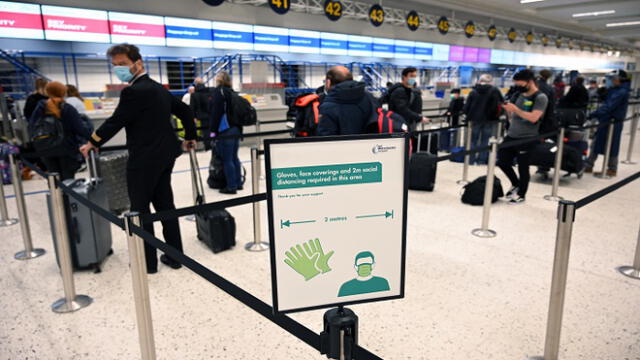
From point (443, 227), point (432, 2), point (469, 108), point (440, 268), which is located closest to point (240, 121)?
point (443, 227)

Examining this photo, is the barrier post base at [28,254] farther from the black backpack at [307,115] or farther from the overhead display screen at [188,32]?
the overhead display screen at [188,32]

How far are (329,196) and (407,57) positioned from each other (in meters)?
18.9

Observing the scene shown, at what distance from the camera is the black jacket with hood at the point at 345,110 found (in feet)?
9.29

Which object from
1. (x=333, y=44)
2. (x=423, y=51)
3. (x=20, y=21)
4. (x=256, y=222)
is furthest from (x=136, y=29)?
(x=423, y=51)

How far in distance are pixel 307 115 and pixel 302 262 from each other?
2.42 metres

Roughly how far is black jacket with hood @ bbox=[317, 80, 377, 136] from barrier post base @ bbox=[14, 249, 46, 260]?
8.79ft

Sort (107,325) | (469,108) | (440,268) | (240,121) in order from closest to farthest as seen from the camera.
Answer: (107,325) → (440,268) → (240,121) → (469,108)

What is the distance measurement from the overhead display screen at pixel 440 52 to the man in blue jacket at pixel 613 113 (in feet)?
47.1

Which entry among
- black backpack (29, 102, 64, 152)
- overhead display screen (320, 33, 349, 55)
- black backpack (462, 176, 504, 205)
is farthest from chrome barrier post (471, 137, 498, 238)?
overhead display screen (320, 33, 349, 55)

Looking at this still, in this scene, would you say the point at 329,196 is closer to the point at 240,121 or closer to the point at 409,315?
the point at 409,315

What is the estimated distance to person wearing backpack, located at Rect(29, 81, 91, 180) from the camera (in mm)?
3982

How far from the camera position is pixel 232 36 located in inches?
523

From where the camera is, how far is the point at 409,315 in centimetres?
259

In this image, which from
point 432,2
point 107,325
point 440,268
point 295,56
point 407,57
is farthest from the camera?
point 407,57
